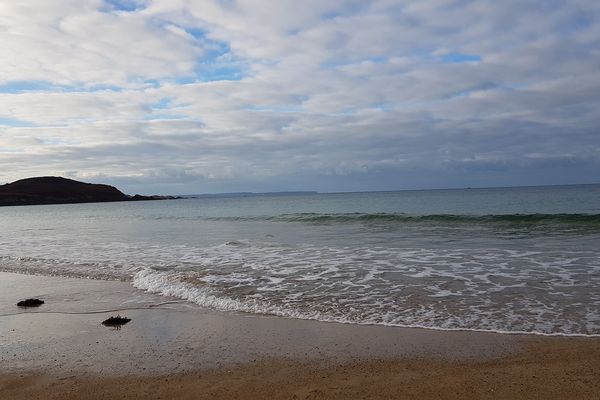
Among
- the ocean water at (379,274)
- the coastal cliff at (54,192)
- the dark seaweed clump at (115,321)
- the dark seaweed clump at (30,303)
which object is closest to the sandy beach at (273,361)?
the dark seaweed clump at (115,321)

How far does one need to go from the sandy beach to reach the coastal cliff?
511 feet

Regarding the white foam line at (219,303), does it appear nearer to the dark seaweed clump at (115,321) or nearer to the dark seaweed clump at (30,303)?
the dark seaweed clump at (115,321)

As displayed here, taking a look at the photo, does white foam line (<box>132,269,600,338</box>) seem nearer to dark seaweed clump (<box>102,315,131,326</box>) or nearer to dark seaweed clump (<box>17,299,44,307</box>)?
dark seaweed clump (<box>102,315,131,326</box>)

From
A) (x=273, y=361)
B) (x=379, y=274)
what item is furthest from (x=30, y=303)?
(x=379, y=274)

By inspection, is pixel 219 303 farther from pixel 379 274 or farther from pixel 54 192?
pixel 54 192

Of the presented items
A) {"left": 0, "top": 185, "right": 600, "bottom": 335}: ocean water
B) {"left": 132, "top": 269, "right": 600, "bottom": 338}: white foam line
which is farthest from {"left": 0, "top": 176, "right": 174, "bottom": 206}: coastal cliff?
{"left": 132, "top": 269, "right": 600, "bottom": 338}: white foam line

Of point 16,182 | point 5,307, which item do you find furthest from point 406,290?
point 16,182

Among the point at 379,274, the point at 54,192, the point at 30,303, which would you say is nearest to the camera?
Result: the point at 30,303

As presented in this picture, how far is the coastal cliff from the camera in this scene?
462 feet

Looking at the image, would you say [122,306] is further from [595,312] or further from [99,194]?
[99,194]

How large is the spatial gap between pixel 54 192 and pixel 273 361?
16433cm

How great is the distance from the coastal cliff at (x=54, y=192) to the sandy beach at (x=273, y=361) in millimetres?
155746

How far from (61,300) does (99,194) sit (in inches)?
6495

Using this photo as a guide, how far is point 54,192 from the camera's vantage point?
148 metres
